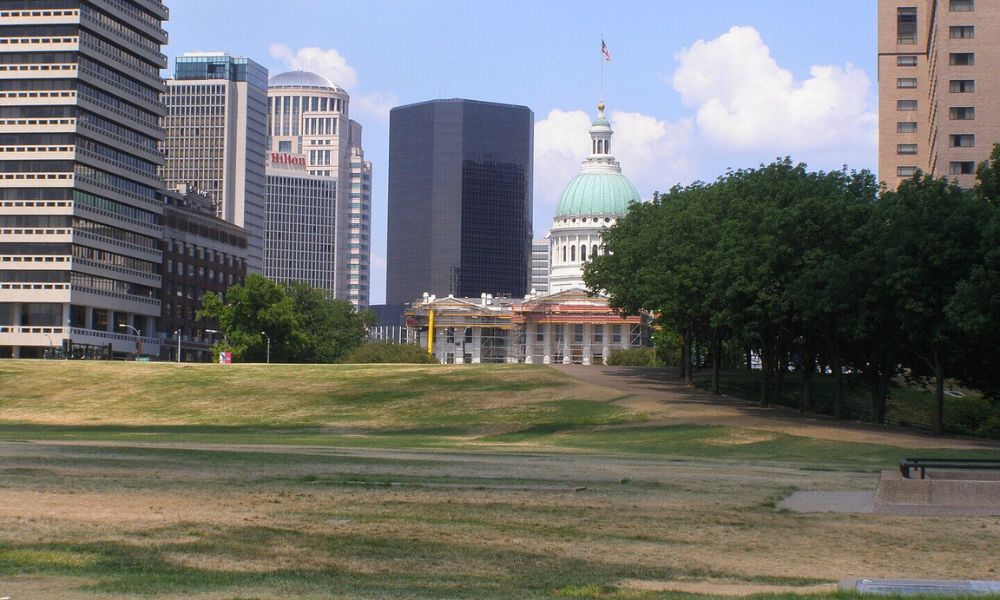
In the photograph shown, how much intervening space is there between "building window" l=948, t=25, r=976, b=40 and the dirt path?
155 feet

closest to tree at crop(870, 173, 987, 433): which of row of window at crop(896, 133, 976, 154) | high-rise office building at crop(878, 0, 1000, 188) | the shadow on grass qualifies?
the shadow on grass

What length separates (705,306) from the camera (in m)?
81.7

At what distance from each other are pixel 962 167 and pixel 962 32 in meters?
12.5

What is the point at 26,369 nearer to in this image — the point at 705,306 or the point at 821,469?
the point at 705,306

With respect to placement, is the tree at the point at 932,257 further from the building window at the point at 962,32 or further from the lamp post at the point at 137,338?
the lamp post at the point at 137,338

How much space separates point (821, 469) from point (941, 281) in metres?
24.7

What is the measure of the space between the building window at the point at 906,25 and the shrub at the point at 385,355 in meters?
75.7

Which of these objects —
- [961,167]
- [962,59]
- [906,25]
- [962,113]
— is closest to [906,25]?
[906,25]

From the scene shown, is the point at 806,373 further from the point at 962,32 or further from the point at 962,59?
the point at 962,32

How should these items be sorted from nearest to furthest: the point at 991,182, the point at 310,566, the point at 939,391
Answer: the point at 310,566, the point at 991,182, the point at 939,391

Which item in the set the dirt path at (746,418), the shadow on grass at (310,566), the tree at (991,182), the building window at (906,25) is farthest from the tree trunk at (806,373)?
the building window at (906,25)

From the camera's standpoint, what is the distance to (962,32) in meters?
127

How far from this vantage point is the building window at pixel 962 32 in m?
126

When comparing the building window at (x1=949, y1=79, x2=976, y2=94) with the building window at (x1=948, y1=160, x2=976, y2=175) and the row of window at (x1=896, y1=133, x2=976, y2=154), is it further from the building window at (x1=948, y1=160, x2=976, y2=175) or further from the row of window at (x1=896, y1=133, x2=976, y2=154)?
the building window at (x1=948, y1=160, x2=976, y2=175)
